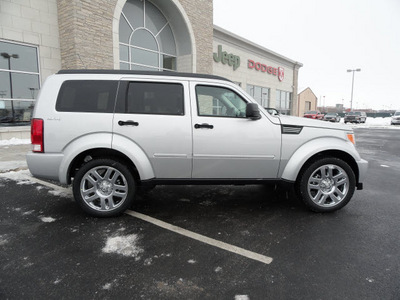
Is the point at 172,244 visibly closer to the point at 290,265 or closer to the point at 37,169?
the point at 290,265

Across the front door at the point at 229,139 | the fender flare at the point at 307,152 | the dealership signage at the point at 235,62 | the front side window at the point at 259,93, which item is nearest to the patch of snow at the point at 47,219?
the front door at the point at 229,139

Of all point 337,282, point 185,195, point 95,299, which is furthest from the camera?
point 185,195

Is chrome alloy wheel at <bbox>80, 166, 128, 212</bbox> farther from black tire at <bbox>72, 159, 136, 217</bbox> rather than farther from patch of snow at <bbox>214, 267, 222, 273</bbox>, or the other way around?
patch of snow at <bbox>214, 267, 222, 273</bbox>

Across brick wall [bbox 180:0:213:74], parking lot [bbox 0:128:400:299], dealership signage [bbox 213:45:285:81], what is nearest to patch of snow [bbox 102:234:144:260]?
parking lot [bbox 0:128:400:299]

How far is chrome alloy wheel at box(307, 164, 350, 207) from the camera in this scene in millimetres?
3859

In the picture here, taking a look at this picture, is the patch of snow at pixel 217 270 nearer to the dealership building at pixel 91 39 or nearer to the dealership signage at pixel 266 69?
the dealership building at pixel 91 39

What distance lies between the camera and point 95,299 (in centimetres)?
206

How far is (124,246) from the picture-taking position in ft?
9.53

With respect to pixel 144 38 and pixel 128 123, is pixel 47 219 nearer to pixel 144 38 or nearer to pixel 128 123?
pixel 128 123

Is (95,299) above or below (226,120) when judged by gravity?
below

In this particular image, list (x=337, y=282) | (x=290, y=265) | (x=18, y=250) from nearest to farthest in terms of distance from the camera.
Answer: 1. (x=337, y=282)
2. (x=290, y=265)
3. (x=18, y=250)

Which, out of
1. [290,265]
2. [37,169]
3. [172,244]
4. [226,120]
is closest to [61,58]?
[37,169]

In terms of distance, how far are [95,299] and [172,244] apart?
3.40ft

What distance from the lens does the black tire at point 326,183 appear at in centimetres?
383
